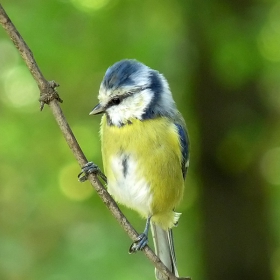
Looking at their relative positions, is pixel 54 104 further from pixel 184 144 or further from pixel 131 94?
pixel 184 144

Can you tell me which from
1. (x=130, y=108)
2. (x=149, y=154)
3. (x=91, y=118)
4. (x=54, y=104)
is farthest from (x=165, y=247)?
(x=91, y=118)

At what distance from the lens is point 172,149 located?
9.16ft

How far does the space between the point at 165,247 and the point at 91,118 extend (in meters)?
2.39

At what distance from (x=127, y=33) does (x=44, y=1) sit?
75 centimetres

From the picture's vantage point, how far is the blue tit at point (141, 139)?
2.58 metres

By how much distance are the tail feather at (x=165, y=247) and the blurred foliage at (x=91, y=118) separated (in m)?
1.78

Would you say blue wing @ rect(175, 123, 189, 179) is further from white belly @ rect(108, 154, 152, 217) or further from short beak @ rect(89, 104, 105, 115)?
short beak @ rect(89, 104, 105, 115)

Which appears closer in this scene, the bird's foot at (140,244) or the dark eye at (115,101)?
the bird's foot at (140,244)

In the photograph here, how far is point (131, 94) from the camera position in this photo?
2.60 meters

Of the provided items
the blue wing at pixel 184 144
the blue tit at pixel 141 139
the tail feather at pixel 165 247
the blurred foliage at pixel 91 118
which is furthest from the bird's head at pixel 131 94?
the blurred foliage at pixel 91 118

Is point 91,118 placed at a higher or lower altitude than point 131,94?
higher

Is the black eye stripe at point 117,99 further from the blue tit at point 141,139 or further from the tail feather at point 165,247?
the tail feather at point 165,247

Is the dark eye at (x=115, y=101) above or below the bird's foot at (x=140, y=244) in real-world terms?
above

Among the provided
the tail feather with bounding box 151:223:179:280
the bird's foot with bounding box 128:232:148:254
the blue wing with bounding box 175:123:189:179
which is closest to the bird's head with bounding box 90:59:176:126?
the blue wing with bounding box 175:123:189:179
